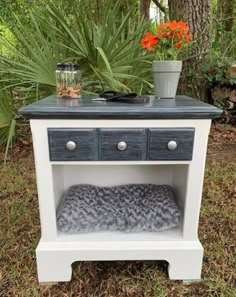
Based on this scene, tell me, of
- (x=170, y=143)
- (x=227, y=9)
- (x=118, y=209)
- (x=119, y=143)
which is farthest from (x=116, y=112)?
(x=227, y=9)

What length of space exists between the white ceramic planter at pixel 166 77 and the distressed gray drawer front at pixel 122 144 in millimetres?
319

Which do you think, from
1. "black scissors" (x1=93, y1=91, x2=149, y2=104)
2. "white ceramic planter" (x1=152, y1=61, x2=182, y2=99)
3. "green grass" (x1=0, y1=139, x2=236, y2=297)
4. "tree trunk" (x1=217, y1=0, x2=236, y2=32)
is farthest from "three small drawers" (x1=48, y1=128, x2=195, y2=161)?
"tree trunk" (x1=217, y1=0, x2=236, y2=32)

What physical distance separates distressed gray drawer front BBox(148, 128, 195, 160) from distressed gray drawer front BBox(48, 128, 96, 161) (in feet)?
0.71

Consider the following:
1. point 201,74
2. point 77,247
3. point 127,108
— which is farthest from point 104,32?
point 201,74

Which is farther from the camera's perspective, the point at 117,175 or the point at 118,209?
the point at 117,175

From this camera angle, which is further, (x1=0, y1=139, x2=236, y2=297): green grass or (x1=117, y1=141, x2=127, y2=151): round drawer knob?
(x1=0, y1=139, x2=236, y2=297): green grass

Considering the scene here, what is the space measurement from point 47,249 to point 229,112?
8.75 feet

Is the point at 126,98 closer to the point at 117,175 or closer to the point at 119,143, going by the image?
the point at 119,143

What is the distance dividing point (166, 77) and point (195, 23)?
178cm

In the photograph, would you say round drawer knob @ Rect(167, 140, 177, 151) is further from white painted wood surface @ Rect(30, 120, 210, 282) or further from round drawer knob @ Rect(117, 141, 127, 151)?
round drawer knob @ Rect(117, 141, 127, 151)

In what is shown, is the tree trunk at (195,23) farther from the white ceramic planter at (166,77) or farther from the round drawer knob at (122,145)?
the round drawer knob at (122,145)

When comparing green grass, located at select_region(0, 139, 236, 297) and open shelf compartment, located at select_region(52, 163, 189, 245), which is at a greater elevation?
open shelf compartment, located at select_region(52, 163, 189, 245)

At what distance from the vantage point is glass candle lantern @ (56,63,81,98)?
125 centimetres

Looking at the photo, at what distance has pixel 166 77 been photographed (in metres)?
1.23
